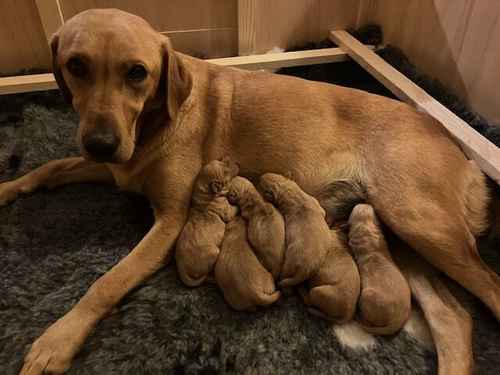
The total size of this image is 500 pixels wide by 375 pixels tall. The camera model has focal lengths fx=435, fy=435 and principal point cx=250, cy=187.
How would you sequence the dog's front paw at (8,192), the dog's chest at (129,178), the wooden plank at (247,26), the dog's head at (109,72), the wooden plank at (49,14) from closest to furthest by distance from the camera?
the dog's head at (109,72) < the dog's chest at (129,178) < the dog's front paw at (8,192) < the wooden plank at (49,14) < the wooden plank at (247,26)

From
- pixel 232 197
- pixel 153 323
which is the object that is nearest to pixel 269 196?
pixel 232 197

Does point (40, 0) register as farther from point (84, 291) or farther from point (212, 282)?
point (212, 282)

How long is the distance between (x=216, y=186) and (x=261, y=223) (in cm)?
27

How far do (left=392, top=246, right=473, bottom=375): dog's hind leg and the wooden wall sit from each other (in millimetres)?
1039

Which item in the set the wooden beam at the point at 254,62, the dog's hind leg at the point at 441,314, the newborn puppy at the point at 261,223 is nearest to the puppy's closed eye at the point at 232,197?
the newborn puppy at the point at 261,223

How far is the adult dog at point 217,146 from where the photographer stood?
5.30 ft

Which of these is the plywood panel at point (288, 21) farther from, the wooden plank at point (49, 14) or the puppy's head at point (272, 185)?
the puppy's head at point (272, 185)

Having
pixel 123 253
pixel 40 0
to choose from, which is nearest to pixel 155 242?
pixel 123 253

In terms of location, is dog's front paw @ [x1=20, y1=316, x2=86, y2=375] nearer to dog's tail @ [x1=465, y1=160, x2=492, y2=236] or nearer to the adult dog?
the adult dog

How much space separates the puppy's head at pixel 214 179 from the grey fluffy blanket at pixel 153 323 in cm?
38

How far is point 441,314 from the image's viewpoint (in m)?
1.67

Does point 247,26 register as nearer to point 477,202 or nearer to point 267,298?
point 477,202

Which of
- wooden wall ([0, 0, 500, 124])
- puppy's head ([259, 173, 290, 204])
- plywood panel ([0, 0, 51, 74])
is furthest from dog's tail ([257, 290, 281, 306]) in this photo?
plywood panel ([0, 0, 51, 74])

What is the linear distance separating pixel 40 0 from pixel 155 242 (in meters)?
1.83
